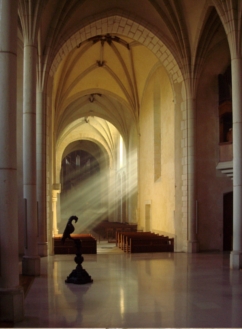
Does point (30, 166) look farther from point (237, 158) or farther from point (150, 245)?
point (150, 245)

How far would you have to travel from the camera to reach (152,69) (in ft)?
68.1

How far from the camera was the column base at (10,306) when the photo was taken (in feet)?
19.9

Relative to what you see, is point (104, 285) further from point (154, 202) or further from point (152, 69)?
point (152, 69)

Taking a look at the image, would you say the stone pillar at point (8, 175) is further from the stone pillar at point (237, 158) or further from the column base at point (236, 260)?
the stone pillar at point (237, 158)

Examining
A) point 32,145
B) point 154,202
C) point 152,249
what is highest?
point 32,145

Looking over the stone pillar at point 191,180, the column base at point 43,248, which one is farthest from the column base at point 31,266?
the stone pillar at point 191,180

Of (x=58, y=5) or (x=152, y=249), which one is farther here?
(x=152, y=249)

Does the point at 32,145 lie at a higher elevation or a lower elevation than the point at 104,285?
higher

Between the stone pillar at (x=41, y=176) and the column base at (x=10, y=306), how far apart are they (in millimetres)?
7658

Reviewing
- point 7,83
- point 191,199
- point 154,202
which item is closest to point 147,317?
point 7,83

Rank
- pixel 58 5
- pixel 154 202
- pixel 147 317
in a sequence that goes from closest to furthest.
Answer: pixel 147 317 < pixel 58 5 < pixel 154 202

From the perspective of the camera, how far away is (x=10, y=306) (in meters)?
6.10

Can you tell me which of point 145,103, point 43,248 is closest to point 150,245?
point 43,248

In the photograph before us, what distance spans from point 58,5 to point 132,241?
28.9ft
